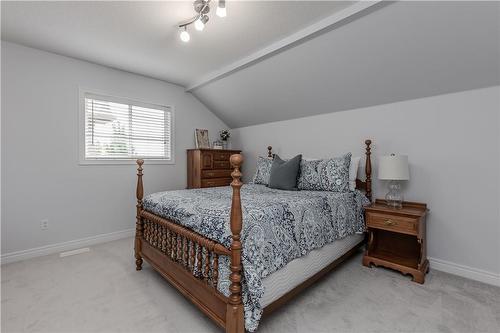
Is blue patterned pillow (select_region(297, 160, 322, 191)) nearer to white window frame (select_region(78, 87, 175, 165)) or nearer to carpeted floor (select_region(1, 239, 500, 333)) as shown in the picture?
carpeted floor (select_region(1, 239, 500, 333))

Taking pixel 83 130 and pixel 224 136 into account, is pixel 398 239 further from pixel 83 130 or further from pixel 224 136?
pixel 83 130

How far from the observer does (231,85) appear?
3.73 meters

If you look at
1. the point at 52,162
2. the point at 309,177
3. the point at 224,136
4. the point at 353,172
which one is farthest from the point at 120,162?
the point at 353,172

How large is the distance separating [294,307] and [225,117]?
11.7ft

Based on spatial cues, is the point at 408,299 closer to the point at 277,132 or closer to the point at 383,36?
the point at 383,36

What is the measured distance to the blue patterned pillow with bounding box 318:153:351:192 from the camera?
8.72 ft

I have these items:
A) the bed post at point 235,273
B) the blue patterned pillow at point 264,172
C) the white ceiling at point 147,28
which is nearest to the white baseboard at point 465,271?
the blue patterned pillow at point 264,172

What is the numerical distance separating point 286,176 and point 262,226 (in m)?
1.39

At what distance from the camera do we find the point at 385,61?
2451mm

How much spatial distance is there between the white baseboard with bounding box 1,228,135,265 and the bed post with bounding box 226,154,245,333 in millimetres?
2748

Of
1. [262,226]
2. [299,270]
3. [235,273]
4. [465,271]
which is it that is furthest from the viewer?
[465,271]

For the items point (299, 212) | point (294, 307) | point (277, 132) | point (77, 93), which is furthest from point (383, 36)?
point (77, 93)

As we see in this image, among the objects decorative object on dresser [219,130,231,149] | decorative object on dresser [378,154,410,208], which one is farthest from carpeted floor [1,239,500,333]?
decorative object on dresser [219,130,231,149]

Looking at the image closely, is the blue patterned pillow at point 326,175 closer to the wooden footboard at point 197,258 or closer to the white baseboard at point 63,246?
the wooden footboard at point 197,258
